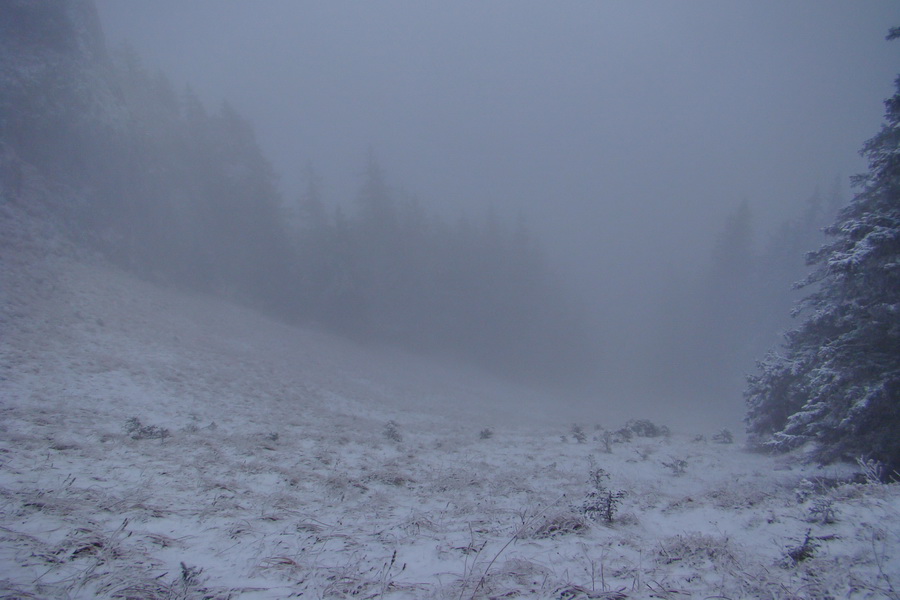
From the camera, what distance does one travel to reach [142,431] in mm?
9594

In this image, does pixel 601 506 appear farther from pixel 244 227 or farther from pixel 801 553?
pixel 244 227

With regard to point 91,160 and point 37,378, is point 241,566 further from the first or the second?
Answer: point 91,160

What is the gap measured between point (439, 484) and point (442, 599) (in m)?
4.87

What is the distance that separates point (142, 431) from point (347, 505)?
631 cm

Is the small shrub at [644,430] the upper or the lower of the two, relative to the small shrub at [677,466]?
upper

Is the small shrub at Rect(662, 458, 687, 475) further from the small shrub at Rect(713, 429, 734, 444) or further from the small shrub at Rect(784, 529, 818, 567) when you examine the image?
the small shrub at Rect(784, 529, 818, 567)

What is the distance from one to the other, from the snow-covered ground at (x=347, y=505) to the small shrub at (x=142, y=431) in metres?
0.06

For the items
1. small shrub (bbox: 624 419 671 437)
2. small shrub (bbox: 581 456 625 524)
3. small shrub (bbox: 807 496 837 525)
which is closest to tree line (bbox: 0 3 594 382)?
small shrub (bbox: 624 419 671 437)

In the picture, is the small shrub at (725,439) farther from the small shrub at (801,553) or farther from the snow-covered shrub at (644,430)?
the small shrub at (801,553)

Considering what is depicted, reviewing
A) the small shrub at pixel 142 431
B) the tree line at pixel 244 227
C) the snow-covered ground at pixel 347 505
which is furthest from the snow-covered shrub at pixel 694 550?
the tree line at pixel 244 227

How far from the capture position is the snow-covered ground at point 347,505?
13.8 ft

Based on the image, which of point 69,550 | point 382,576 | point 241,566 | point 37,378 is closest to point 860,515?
point 382,576

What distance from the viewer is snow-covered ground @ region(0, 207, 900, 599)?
13.8 feet

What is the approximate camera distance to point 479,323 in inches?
2051
